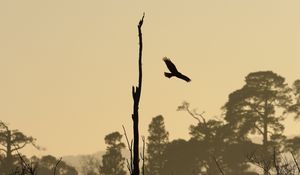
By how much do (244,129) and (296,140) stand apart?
17.1 ft

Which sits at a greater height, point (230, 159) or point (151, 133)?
point (151, 133)

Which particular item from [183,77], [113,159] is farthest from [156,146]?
[183,77]

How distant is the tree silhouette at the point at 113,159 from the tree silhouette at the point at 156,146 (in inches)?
103

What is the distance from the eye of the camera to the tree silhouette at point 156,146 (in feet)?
202

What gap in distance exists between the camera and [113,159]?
63219 millimetres

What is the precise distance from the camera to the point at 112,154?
6353 cm

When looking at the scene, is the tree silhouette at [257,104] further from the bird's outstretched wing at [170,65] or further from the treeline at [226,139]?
the bird's outstretched wing at [170,65]

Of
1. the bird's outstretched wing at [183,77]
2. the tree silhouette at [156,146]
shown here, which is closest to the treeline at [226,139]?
the tree silhouette at [156,146]

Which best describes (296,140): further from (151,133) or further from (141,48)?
(141,48)

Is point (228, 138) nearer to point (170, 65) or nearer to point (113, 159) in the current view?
point (113, 159)

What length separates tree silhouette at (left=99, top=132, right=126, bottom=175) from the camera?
6209cm

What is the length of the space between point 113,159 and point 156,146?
4316mm

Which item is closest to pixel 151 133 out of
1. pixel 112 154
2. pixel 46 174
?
pixel 112 154

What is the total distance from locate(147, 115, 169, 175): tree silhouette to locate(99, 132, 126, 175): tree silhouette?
261 cm
